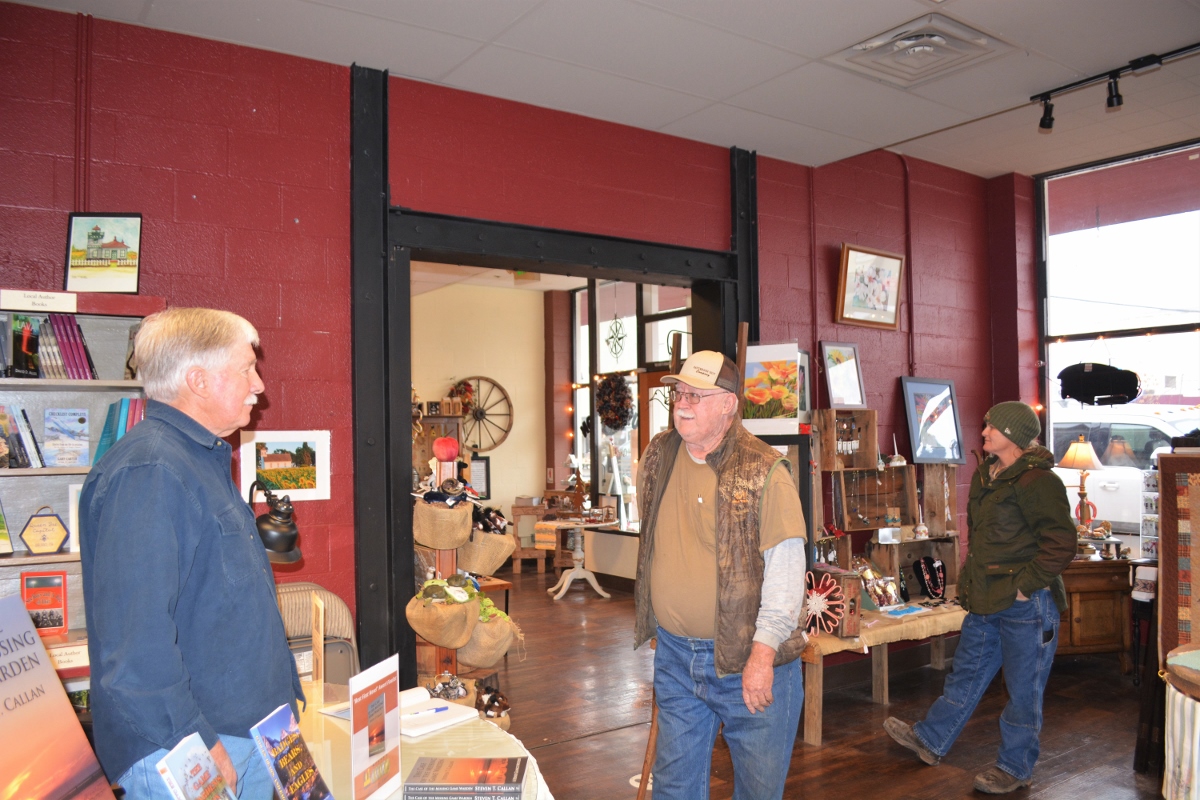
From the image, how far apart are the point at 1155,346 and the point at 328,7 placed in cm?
554

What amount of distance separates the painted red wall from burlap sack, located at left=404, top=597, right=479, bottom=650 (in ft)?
1.58

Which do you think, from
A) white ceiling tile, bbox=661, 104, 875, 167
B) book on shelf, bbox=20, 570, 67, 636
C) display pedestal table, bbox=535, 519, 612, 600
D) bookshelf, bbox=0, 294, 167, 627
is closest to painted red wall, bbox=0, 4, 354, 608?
bookshelf, bbox=0, 294, 167, 627

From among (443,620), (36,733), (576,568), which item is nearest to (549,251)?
(443,620)

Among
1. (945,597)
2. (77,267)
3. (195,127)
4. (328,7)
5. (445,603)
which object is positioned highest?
(328,7)

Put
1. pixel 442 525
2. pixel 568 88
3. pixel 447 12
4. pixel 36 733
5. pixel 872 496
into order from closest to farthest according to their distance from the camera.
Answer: pixel 36 733, pixel 447 12, pixel 442 525, pixel 568 88, pixel 872 496

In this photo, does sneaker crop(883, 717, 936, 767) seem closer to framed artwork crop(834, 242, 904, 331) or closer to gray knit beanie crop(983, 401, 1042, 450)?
gray knit beanie crop(983, 401, 1042, 450)

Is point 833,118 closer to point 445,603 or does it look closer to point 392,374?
point 392,374

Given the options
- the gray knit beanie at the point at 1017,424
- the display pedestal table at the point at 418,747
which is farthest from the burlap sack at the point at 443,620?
the gray knit beanie at the point at 1017,424

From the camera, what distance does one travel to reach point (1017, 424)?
401cm

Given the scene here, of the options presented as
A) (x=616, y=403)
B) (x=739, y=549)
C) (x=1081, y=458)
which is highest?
(x=616, y=403)

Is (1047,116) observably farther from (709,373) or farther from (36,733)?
(36,733)

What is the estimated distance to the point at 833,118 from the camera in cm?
477

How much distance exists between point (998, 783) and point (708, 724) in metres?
1.93

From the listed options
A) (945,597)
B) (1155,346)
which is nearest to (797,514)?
(945,597)
